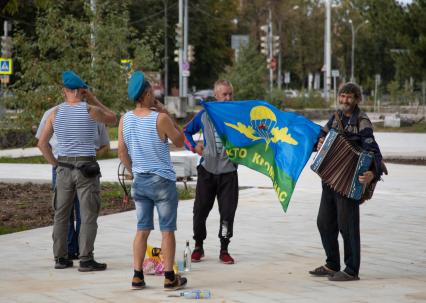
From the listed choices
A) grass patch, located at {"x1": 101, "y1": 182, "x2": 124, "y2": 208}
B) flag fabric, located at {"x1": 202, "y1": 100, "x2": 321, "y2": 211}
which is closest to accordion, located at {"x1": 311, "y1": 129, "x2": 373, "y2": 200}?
flag fabric, located at {"x1": 202, "y1": 100, "x2": 321, "y2": 211}

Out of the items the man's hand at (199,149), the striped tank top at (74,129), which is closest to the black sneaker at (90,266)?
the striped tank top at (74,129)

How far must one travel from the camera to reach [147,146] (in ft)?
28.4

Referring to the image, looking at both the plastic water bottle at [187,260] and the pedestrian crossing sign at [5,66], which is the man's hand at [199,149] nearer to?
the plastic water bottle at [187,260]

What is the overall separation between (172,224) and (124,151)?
2.31 ft

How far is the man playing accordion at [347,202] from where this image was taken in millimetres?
9094

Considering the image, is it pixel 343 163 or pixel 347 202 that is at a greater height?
pixel 343 163

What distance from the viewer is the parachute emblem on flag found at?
10305mm

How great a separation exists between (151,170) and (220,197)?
1786 mm

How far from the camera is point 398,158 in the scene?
25.8 metres

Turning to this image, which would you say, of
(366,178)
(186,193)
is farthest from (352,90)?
(186,193)

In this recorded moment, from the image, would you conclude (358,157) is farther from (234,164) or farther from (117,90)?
(117,90)

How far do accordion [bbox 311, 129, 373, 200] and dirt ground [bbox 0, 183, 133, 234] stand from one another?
5.03 m

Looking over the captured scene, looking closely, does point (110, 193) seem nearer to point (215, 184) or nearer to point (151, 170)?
point (215, 184)

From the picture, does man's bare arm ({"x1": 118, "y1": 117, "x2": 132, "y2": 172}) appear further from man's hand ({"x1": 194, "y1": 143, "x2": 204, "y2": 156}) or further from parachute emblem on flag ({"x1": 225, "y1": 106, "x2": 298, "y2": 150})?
parachute emblem on flag ({"x1": 225, "y1": 106, "x2": 298, "y2": 150})
